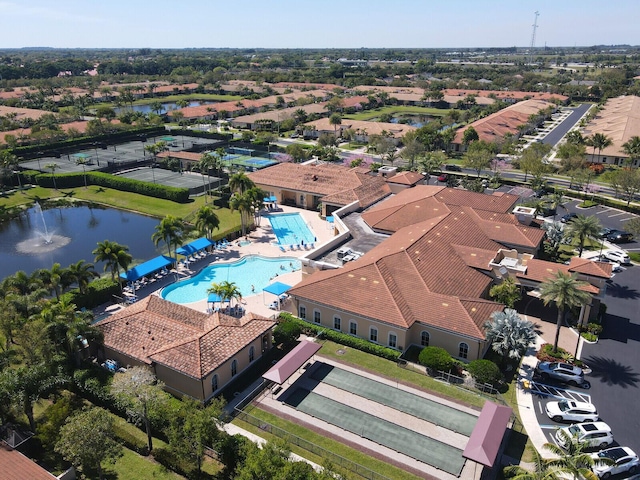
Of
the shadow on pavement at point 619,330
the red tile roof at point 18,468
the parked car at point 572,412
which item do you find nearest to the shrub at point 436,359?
the parked car at point 572,412

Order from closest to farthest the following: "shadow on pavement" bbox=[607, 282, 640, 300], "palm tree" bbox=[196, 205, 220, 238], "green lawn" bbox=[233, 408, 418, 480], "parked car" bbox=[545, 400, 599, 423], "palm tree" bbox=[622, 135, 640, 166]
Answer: "green lawn" bbox=[233, 408, 418, 480]
"parked car" bbox=[545, 400, 599, 423]
"shadow on pavement" bbox=[607, 282, 640, 300]
"palm tree" bbox=[196, 205, 220, 238]
"palm tree" bbox=[622, 135, 640, 166]

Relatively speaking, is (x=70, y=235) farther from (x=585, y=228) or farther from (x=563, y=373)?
(x=585, y=228)

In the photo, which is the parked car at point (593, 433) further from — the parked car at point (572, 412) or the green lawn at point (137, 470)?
the green lawn at point (137, 470)

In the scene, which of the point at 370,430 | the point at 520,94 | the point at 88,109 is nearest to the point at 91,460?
the point at 370,430

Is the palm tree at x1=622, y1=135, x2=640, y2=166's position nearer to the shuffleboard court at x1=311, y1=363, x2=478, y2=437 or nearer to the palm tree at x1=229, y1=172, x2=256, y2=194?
the palm tree at x1=229, y1=172, x2=256, y2=194

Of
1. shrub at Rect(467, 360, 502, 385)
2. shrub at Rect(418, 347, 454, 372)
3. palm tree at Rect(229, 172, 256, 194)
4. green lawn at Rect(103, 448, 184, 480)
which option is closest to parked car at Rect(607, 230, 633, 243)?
shrub at Rect(467, 360, 502, 385)

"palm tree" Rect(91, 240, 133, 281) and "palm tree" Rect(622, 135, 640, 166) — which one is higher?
"palm tree" Rect(622, 135, 640, 166)
